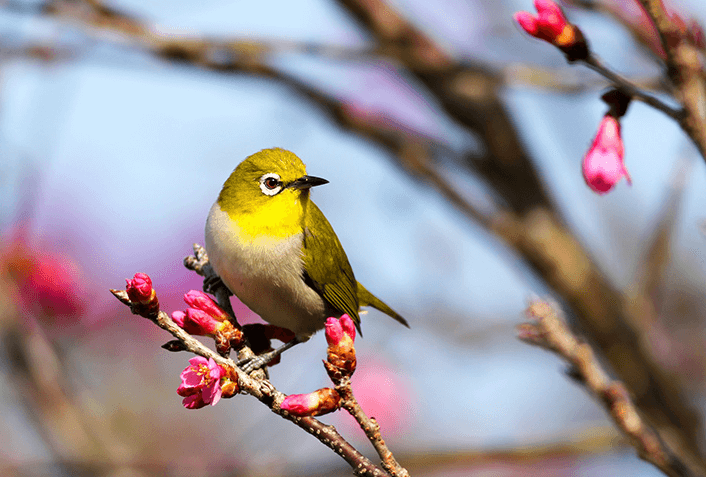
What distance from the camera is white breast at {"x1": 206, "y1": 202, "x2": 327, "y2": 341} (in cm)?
288

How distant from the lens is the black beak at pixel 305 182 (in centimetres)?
290

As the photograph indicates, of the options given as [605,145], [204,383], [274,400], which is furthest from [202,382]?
[605,145]

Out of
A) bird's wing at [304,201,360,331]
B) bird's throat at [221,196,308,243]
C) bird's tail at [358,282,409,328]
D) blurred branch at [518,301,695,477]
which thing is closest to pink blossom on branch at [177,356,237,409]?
bird's throat at [221,196,308,243]

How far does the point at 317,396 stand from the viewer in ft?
7.14

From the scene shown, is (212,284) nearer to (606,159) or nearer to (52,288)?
(606,159)

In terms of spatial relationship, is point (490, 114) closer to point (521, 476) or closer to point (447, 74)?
point (447, 74)

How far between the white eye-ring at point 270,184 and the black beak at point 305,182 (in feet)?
0.17

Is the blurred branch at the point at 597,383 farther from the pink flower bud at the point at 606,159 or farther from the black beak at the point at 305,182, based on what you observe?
the black beak at the point at 305,182

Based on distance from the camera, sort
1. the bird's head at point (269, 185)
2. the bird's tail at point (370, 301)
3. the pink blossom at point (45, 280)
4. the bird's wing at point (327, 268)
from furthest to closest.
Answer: the pink blossom at point (45, 280), the bird's tail at point (370, 301), the bird's wing at point (327, 268), the bird's head at point (269, 185)

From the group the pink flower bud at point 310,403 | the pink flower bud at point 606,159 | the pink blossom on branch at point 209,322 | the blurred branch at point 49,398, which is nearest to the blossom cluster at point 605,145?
the pink flower bud at point 606,159


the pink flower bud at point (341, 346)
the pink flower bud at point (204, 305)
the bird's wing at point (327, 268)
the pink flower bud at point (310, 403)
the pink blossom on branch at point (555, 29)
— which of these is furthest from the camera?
the bird's wing at point (327, 268)

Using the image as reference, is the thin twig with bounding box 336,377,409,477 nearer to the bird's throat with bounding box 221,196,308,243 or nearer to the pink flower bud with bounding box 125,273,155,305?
the pink flower bud with bounding box 125,273,155,305

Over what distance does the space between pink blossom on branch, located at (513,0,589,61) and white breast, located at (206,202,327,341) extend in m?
1.35

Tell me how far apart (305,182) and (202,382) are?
1.06 metres
